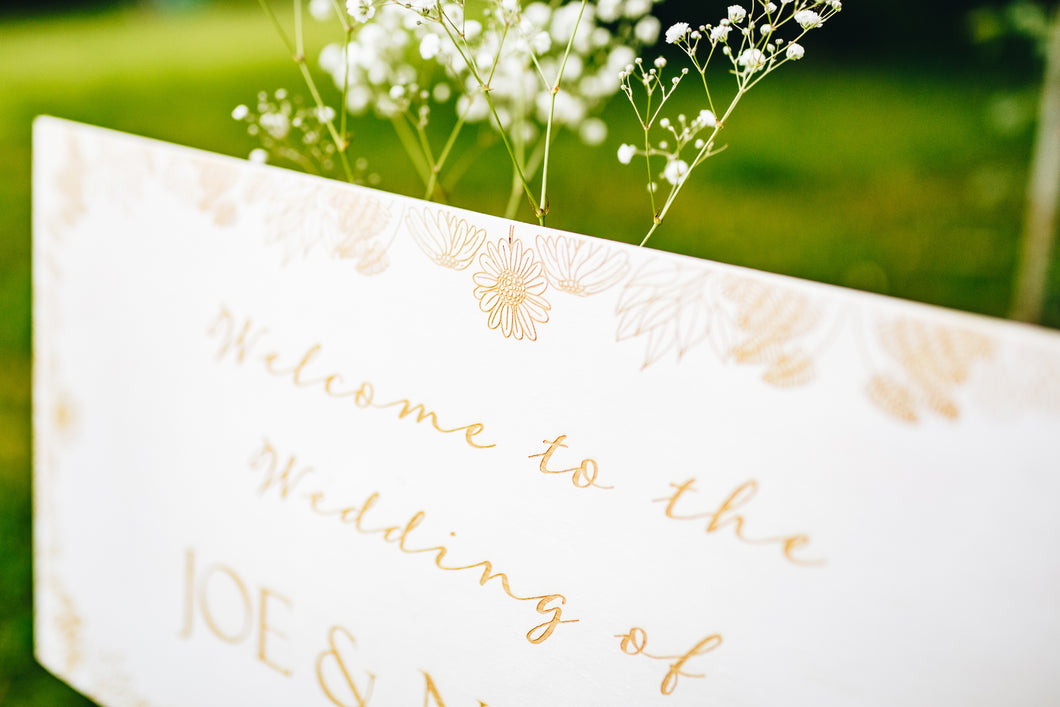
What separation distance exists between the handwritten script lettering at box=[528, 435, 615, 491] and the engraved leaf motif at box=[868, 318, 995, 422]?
21cm

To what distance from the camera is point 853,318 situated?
52cm

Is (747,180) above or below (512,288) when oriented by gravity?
above

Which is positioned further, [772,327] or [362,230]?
[362,230]

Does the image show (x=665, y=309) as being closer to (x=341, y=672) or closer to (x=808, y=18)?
(x=808, y=18)

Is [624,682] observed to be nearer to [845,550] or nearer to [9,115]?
[845,550]

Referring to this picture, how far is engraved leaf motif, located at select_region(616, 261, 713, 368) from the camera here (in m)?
0.57

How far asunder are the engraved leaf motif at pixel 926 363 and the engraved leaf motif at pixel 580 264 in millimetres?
187

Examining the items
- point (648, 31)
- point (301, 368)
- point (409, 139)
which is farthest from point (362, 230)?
point (409, 139)

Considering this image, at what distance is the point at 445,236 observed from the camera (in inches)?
26.2

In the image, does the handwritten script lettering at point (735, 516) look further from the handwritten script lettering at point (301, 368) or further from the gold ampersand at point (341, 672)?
the gold ampersand at point (341, 672)

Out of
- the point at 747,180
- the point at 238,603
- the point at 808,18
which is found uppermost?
the point at 747,180

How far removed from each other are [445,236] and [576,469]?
0.22 meters

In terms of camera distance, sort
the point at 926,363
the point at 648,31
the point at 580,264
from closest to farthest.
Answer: the point at 926,363 < the point at 580,264 < the point at 648,31

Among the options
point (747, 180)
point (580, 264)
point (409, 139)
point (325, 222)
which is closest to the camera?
point (580, 264)
